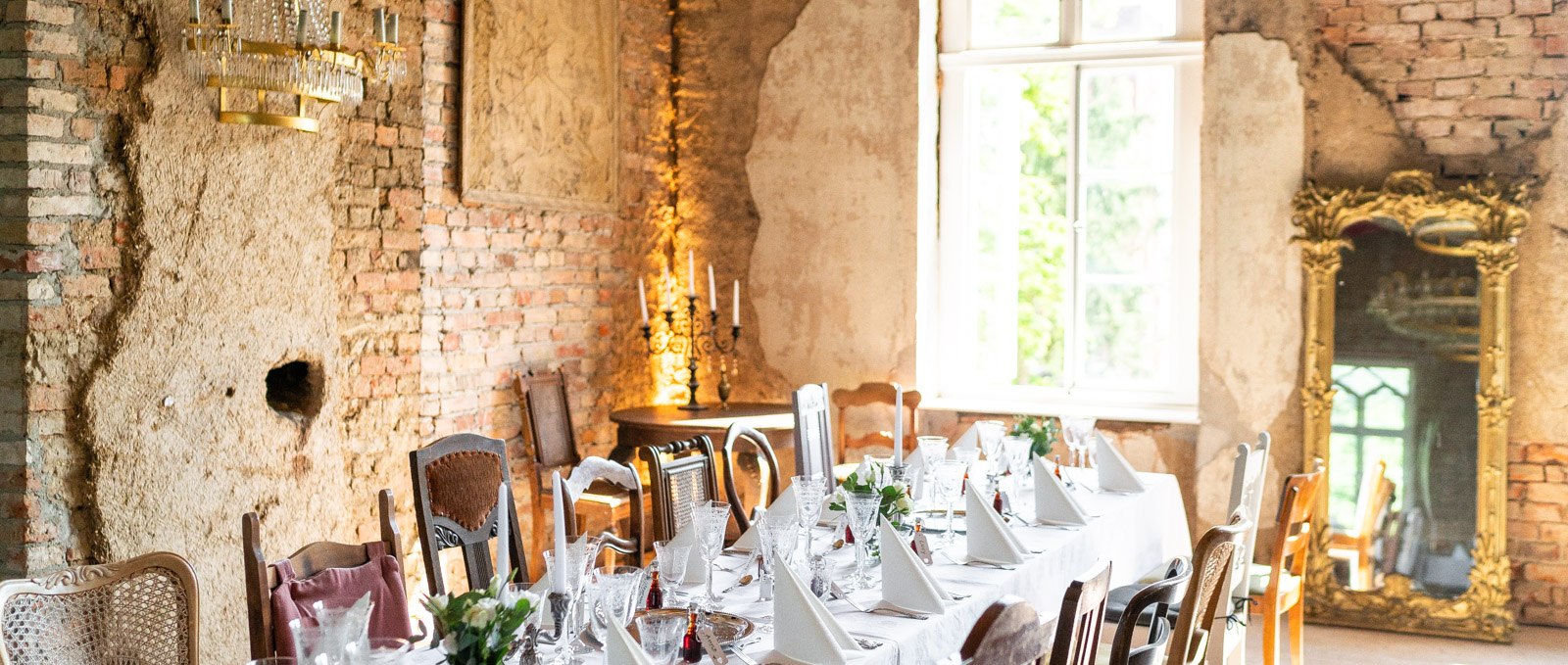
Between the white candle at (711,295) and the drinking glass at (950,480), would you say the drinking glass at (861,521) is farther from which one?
the white candle at (711,295)

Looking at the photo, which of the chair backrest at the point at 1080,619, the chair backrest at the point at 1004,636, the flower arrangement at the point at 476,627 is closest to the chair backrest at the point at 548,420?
the flower arrangement at the point at 476,627

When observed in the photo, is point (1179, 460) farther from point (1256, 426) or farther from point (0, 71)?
point (0, 71)

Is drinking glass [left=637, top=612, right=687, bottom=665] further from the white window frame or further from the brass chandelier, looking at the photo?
the white window frame

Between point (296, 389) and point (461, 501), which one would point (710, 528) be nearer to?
point (461, 501)

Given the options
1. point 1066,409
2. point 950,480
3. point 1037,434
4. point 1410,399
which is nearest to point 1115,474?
point 1037,434

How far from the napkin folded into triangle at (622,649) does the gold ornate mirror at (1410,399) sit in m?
3.81

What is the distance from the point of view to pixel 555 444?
→ 5152 mm

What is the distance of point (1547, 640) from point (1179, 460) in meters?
1.47

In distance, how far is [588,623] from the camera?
2502mm

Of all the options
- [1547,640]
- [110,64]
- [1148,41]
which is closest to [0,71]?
[110,64]

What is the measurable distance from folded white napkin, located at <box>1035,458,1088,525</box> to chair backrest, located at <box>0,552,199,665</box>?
228 cm

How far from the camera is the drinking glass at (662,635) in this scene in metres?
2.22

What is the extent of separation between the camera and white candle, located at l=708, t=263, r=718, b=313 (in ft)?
18.4

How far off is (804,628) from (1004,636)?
2.01 ft
